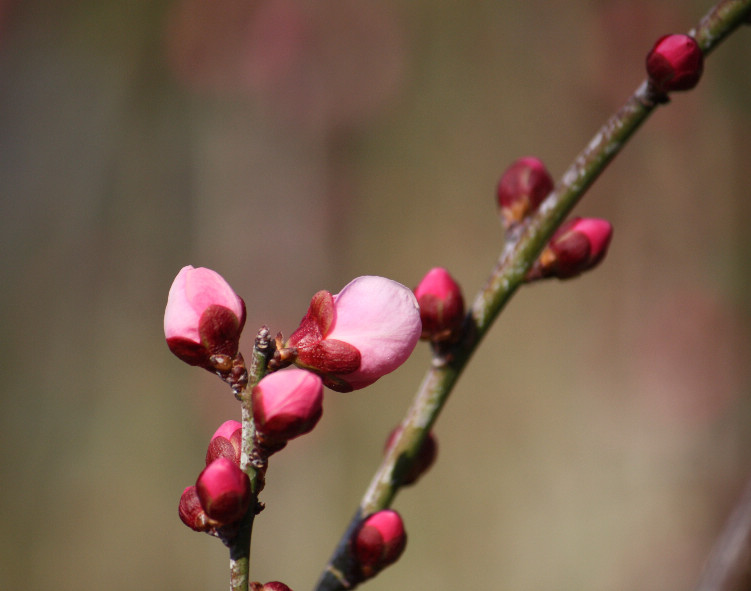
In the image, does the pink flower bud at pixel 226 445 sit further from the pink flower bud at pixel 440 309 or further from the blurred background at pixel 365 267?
the blurred background at pixel 365 267

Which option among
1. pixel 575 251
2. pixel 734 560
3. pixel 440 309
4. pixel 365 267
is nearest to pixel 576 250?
pixel 575 251

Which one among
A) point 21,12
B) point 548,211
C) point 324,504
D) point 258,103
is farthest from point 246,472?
point 21,12

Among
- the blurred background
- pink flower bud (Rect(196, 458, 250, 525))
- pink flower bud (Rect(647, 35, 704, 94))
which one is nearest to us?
pink flower bud (Rect(196, 458, 250, 525))

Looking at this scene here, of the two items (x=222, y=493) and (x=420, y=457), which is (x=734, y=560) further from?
(x=222, y=493)

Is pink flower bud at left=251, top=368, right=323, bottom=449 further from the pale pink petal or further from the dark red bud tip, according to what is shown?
the dark red bud tip

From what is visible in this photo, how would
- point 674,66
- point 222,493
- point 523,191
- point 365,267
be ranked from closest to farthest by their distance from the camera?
1. point 222,493
2. point 674,66
3. point 523,191
4. point 365,267

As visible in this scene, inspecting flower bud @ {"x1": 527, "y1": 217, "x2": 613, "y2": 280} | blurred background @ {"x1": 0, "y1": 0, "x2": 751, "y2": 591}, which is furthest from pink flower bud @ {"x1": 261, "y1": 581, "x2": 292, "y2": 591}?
blurred background @ {"x1": 0, "y1": 0, "x2": 751, "y2": 591}

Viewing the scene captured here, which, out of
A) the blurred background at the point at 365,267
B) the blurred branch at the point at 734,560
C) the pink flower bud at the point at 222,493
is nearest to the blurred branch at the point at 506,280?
the blurred branch at the point at 734,560
